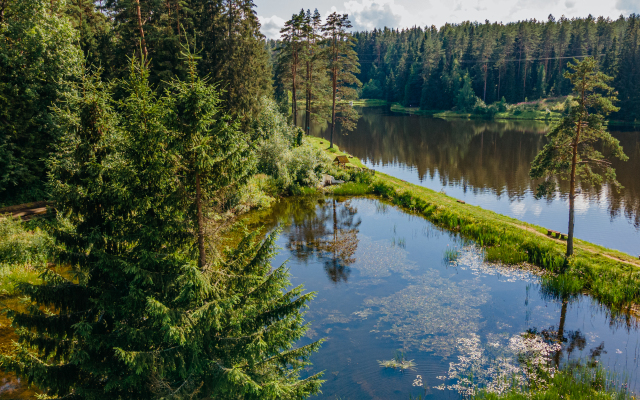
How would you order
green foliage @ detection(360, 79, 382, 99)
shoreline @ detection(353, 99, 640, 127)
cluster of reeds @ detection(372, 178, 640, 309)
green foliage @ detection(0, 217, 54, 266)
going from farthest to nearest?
green foliage @ detection(360, 79, 382, 99), shoreline @ detection(353, 99, 640, 127), green foliage @ detection(0, 217, 54, 266), cluster of reeds @ detection(372, 178, 640, 309)

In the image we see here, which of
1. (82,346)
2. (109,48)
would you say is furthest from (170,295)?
(109,48)

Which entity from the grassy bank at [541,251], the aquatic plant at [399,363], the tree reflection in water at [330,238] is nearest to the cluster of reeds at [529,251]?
the grassy bank at [541,251]

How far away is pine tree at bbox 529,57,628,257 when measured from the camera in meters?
18.7

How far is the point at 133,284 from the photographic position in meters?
8.04

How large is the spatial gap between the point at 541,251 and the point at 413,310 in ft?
28.8

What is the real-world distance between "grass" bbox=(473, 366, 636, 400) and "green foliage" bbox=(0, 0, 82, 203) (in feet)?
90.2

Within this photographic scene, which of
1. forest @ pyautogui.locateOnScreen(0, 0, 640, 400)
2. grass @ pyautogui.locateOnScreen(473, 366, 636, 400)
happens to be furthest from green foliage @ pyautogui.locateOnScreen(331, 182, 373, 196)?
grass @ pyautogui.locateOnScreen(473, 366, 636, 400)

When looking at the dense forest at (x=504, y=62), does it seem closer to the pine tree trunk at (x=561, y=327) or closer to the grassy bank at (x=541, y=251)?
the grassy bank at (x=541, y=251)

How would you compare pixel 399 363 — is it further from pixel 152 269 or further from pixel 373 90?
pixel 373 90

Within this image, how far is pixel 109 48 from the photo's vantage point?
35000 millimetres

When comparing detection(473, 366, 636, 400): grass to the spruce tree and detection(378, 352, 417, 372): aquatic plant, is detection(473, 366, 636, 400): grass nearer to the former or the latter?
detection(378, 352, 417, 372): aquatic plant

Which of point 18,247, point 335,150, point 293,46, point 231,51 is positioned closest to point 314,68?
point 293,46

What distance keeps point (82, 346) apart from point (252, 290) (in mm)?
3647

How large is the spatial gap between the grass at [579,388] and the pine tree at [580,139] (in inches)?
339
